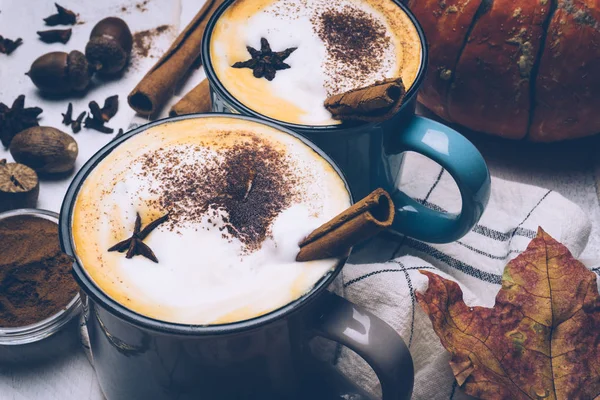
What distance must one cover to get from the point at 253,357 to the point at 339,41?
0.53 meters

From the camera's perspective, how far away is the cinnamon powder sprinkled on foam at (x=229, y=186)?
2.65ft

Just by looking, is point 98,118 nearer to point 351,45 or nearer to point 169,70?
point 169,70

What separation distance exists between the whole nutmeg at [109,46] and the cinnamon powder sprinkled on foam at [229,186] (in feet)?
2.43

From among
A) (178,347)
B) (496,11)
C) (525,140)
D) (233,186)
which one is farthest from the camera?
(525,140)

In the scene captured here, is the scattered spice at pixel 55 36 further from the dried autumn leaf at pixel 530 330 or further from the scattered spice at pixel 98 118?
the dried autumn leaf at pixel 530 330

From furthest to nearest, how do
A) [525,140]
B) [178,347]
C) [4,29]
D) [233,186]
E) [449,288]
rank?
[4,29] → [525,140] → [449,288] → [233,186] → [178,347]

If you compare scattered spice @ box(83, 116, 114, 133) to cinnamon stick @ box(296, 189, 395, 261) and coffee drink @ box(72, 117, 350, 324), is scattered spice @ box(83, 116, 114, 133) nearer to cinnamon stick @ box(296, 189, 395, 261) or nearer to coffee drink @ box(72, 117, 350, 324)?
coffee drink @ box(72, 117, 350, 324)

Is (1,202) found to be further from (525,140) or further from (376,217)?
(525,140)

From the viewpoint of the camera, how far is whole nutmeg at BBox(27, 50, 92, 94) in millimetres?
1515

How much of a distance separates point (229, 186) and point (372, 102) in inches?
8.4

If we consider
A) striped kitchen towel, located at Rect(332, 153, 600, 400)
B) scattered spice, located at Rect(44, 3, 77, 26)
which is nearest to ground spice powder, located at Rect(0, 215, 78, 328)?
striped kitchen towel, located at Rect(332, 153, 600, 400)

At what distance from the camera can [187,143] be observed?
2.94 feet

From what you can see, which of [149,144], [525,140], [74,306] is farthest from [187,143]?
[525,140]

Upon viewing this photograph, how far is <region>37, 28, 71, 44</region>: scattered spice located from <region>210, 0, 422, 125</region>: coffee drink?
2.11 feet
